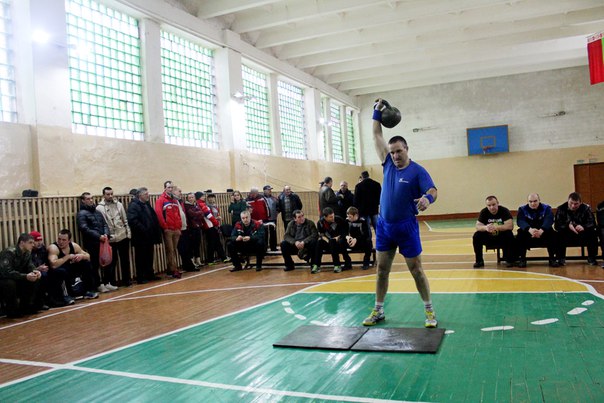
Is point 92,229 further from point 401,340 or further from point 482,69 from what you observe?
point 482,69

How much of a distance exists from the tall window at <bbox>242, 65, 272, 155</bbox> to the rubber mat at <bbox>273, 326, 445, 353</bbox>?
392 inches

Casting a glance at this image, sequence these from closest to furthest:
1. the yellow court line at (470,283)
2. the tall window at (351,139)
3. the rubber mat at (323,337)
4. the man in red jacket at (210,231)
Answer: the rubber mat at (323,337), the yellow court line at (470,283), the man in red jacket at (210,231), the tall window at (351,139)

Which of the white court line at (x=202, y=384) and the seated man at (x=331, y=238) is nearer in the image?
the white court line at (x=202, y=384)

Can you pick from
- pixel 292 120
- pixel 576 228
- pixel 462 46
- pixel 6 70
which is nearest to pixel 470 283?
pixel 576 228

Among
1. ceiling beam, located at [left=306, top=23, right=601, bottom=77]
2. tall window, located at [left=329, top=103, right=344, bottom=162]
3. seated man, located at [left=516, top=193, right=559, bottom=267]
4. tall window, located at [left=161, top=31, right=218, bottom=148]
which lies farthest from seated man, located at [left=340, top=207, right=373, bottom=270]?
tall window, located at [left=329, top=103, right=344, bottom=162]

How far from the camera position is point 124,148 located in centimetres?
970

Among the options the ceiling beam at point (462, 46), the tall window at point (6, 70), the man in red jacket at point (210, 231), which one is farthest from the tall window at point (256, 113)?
the tall window at point (6, 70)

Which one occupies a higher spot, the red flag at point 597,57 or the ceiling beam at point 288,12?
the ceiling beam at point 288,12

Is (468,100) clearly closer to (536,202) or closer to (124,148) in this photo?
(536,202)

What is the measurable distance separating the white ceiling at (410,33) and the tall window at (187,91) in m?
0.98

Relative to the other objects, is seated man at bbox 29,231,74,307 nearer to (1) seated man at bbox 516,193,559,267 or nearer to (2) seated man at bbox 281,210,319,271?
(2) seated man at bbox 281,210,319,271

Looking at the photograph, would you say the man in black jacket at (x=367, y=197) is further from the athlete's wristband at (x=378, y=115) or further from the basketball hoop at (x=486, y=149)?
the basketball hoop at (x=486, y=149)

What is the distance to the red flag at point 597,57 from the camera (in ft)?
46.8

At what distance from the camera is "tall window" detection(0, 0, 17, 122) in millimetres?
7887
